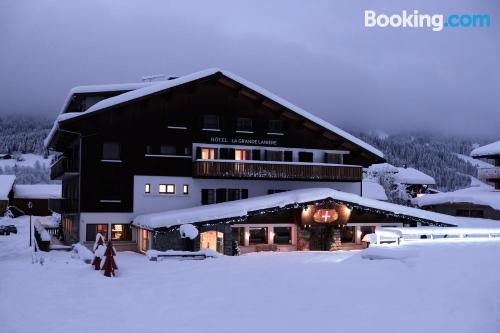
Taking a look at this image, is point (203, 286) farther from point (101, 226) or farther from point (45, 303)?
point (101, 226)

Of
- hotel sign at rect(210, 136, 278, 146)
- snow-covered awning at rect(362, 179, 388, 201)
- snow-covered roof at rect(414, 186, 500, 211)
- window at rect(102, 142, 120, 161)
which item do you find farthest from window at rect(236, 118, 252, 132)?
snow-covered awning at rect(362, 179, 388, 201)

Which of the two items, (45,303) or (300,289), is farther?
(300,289)

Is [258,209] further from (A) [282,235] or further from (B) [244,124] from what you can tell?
(B) [244,124]

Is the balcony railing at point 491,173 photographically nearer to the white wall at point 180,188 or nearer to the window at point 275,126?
the white wall at point 180,188

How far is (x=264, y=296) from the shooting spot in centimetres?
1530

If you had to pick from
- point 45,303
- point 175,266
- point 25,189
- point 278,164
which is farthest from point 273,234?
point 25,189

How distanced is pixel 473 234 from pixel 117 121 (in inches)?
920

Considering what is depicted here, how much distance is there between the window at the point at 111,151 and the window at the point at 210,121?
6265 mm

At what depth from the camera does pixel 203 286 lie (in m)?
16.4

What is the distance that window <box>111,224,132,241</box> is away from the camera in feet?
116

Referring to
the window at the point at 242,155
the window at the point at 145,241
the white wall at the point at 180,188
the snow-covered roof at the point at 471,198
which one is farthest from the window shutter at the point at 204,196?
the snow-covered roof at the point at 471,198

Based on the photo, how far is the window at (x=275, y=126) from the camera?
4003 cm

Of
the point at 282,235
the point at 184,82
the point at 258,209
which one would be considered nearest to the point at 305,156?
the point at 282,235

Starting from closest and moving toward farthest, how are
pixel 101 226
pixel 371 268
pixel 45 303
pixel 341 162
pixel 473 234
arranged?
1. pixel 45 303
2. pixel 371 268
3. pixel 473 234
4. pixel 101 226
5. pixel 341 162
